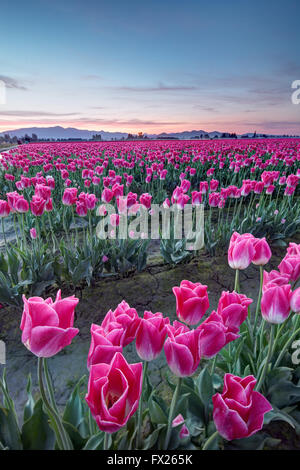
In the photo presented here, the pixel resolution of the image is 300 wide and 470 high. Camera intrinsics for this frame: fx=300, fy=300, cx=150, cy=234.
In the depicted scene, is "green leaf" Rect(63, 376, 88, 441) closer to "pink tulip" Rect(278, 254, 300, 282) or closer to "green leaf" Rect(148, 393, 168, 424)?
"green leaf" Rect(148, 393, 168, 424)

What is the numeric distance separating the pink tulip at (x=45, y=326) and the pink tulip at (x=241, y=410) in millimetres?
456

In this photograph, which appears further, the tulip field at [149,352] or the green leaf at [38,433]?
the green leaf at [38,433]

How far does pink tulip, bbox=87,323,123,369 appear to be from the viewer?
754mm

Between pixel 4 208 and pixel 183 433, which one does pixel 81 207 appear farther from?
pixel 183 433

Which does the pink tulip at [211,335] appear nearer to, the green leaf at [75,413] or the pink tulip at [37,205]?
the green leaf at [75,413]

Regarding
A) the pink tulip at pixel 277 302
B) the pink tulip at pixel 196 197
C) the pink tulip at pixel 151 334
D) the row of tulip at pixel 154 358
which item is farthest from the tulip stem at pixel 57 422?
the pink tulip at pixel 196 197

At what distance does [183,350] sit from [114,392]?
0.68 feet

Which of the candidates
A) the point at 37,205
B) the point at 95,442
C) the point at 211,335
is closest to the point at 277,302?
the point at 211,335

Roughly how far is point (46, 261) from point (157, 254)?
61.7 inches

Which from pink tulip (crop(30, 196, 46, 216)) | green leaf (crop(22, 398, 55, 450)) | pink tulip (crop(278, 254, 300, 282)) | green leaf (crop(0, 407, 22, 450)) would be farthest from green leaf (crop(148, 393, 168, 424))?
pink tulip (crop(30, 196, 46, 216))

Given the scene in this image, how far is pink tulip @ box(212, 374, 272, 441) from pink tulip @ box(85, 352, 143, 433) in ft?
0.85

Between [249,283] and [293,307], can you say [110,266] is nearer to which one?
[249,283]

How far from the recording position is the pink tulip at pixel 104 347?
0.75 m

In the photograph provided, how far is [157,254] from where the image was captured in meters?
3.99
